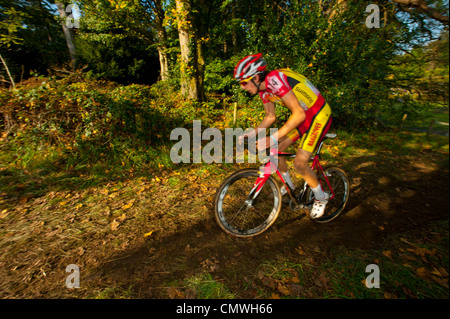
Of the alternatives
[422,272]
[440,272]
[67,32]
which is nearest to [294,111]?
[422,272]

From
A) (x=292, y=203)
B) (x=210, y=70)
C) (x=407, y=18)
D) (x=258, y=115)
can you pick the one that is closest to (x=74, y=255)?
(x=292, y=203)

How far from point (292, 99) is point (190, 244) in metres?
2.51

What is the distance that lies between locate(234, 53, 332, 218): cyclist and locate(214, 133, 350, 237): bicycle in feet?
0.93

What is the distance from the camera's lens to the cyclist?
2.46 metres

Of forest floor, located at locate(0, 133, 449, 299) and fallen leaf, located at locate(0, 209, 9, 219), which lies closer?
forest floor, located at locate(0, 133, 449, 299)

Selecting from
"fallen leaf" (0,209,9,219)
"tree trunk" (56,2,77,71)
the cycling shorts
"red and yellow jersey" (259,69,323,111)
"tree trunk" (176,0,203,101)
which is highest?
"tree trunk" (56,2,77,71)

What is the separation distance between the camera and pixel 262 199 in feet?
12.9

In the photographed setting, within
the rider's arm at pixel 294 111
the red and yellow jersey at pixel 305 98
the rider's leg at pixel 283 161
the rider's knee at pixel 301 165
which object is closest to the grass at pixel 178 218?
the rider's leg at pixel 283 161

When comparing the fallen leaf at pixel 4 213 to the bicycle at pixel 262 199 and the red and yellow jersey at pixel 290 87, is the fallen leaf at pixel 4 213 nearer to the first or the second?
the bicycle at pixel 262 199

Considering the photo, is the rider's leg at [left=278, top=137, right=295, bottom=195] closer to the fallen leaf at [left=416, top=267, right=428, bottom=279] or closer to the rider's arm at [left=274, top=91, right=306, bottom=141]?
the rider's arm at [left=274, top=91, right=306, bottom=141]

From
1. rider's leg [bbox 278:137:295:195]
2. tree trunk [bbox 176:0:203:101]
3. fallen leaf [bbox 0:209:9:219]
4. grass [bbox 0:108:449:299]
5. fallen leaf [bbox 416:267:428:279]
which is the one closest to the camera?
grass [bbox 0:108:449:299]

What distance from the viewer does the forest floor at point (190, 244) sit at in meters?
2.29

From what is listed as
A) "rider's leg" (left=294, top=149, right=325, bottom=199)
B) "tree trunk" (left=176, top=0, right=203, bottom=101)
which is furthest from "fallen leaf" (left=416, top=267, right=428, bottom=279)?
"tree trunk" (left=176, top=0, right=203, bottom=101)

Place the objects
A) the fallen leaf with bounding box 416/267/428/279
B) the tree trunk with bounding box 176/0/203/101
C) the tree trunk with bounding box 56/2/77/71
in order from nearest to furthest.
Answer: the fallen leaf with bounding box 416/267/428/279 < the tree trunk with bounding box 176/0/203/101 < the tree trunk with bounding box 56/2/77/71
